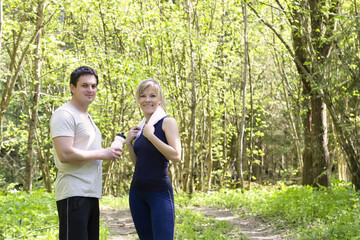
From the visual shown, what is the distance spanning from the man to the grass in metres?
2.63

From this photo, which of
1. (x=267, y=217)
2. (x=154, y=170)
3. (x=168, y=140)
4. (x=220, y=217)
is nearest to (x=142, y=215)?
(x=154, y=170)

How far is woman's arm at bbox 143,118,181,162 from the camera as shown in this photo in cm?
355

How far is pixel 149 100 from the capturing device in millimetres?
3809

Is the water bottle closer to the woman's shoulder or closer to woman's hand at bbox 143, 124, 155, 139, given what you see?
woman's hand at bbox 143, 124, 155, 139

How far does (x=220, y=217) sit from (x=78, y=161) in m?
8.34

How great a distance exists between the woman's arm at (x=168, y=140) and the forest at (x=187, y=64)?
468 centimetres

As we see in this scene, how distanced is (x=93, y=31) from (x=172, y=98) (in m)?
4.96

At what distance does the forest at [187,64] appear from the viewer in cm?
938

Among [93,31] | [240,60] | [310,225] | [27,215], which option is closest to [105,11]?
[93,31]

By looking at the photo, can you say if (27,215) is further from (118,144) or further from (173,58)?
(173,58)

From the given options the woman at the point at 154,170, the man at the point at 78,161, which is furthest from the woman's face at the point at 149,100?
the man at the point at 78,161

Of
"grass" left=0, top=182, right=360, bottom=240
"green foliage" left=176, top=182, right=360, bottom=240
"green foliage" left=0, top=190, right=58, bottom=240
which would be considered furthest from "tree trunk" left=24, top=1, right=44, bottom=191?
"green foliage" left=176, top=182, right=360, bottom=240

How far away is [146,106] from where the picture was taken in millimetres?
3830

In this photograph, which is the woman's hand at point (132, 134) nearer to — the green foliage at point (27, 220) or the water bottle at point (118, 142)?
the water bottle at point (118, 142)
